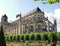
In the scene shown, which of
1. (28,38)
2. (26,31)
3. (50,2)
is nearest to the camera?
(50,2)

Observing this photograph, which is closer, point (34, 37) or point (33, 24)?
point (34, 37)

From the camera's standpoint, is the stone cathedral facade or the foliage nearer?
the foliage

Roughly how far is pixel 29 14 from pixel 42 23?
7.44 metres

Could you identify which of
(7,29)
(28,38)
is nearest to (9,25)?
(7,29)

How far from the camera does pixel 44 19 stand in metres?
87.7

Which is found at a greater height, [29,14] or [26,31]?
[29,14]

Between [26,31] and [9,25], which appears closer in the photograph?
[26,31]

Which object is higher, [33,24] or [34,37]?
[33,24]

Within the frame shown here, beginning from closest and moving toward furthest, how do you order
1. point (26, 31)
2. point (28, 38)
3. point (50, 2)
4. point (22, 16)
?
point (50, 2), point (28, 38), point (26, 31), point (22, 16)

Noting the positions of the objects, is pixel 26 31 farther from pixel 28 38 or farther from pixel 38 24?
pixel 28 38

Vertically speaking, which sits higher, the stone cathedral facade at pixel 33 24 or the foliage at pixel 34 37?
the stone cathedral facade at pixel 33 24

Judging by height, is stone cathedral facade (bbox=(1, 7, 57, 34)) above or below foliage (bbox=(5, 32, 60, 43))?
above

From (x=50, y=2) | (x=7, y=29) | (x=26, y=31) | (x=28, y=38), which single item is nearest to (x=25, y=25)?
(x=26, y=31)

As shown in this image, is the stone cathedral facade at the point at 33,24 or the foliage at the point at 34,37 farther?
the stone cathedral facade at the point at 33,24
